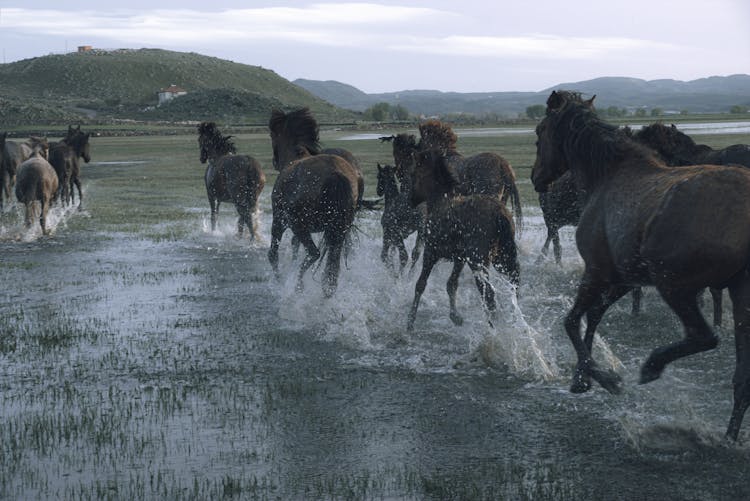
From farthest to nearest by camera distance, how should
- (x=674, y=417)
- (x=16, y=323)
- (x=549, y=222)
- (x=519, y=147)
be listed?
(x=519, y=147), (x=549, y=222), (x=16, y=323), (x=674, y=417)

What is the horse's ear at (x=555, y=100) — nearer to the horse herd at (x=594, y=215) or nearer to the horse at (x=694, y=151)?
the horse herd at (x=594, y=215)

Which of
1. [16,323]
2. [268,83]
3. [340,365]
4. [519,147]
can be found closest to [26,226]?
[16,323]

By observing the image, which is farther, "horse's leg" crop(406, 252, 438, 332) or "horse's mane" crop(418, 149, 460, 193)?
"horse's mane" crop(418, 149, 460, 193)

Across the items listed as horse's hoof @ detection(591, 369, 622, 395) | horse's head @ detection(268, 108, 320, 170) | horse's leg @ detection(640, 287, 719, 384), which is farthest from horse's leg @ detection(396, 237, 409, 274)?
horse's leg @ detection(640, 287, 719, 384)

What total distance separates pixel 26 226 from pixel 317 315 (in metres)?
9.16

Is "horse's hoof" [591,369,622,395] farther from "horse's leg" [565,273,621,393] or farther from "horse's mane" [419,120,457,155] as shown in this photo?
"horse's mane" [419,120,457,155]

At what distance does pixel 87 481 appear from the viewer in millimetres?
5438

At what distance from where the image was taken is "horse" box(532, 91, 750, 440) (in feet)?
17.6

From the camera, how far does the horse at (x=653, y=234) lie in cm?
538

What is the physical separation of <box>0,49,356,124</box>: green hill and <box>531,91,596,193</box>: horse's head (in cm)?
8045

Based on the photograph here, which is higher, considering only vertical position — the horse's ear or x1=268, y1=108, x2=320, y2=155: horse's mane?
the horse's ear

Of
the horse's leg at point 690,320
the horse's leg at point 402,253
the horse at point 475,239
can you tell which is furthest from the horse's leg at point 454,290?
the horse's leg at point 690,320

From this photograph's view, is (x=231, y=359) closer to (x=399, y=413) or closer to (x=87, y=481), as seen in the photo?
(x=399, y=413)

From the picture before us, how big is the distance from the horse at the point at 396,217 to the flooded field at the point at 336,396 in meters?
0.38
